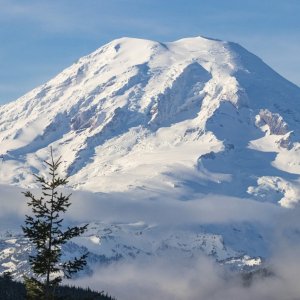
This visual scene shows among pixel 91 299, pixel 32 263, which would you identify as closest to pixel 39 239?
pixel 32 263

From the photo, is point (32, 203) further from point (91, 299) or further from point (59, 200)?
point (91, 299)

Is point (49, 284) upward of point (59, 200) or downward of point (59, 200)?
downward

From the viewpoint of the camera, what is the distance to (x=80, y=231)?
249ft

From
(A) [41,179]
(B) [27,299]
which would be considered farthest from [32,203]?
(B) [27,299]

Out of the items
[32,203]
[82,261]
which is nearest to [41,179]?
[32,203]

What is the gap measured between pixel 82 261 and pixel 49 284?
2.75 metres

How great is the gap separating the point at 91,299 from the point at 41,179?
936cm

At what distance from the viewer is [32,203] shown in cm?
7338

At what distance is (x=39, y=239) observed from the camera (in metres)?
74.0

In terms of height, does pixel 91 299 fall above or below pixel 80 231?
below

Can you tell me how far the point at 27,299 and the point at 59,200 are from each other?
281 inches

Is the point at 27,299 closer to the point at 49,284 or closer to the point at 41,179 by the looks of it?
the point at 49,284

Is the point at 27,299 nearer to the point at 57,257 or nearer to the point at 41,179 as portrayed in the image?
the point at 57,257

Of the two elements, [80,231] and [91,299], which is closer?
[91,299]
